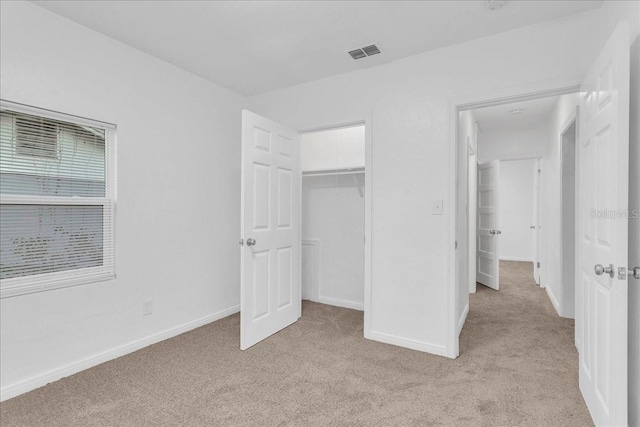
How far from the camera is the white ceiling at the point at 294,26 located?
2.13 m

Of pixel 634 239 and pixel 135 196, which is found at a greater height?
pixel 135 196

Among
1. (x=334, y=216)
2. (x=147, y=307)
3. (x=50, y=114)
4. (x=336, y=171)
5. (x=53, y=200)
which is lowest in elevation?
(x=147, y=307)

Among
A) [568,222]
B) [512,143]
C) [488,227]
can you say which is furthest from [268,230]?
[512,143]

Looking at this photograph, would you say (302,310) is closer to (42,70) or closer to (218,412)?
(218,412)

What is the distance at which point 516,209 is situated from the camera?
792cm

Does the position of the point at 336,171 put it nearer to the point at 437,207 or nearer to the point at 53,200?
the point at 437,207

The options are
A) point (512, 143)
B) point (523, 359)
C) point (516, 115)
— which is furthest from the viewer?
point (512, 143)

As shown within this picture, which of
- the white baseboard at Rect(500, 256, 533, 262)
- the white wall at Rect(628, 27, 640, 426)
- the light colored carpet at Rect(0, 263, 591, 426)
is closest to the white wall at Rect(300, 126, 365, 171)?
the light colored carpet at Rect(0, 263, 591, 426)

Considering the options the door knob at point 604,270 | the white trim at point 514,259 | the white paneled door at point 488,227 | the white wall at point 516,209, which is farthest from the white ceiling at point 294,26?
the white trim at point 514,259

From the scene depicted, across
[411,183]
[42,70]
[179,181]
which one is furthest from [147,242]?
[411,183]

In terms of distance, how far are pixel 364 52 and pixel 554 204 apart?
3.16 meters

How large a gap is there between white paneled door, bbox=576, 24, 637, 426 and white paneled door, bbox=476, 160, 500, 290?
3.09 meters

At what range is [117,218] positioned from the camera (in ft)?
8.47

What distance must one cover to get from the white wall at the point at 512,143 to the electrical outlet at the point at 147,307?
530cm
